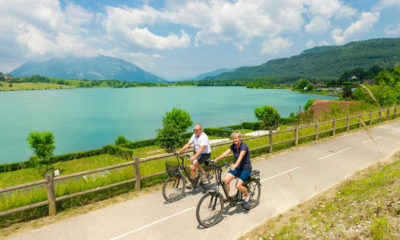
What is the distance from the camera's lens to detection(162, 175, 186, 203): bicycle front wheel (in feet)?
23.8

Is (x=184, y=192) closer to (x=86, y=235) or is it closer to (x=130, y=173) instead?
(x=130, y=173)

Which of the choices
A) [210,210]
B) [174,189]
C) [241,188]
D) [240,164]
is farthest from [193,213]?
[240,164]

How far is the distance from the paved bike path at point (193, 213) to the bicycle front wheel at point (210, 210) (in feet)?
0.59

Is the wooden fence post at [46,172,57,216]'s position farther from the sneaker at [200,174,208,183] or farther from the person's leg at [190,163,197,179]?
the sneaker at [200,174,208,183]

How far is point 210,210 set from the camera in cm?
584

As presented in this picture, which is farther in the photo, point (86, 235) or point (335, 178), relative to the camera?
point (335, 178)

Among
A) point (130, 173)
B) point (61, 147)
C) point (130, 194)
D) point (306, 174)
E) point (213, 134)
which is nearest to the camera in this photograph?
point (130, 194)

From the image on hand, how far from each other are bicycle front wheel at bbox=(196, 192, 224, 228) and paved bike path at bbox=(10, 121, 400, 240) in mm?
179

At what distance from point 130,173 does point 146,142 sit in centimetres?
2332

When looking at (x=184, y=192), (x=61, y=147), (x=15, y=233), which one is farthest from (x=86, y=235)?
(x=61, y=147)

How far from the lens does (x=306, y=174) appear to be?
959 cm

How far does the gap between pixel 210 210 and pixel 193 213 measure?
0.90 metres

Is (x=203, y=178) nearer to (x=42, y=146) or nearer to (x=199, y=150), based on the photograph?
(x=199, y=150)

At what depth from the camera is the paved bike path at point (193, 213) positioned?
572 centimetres
